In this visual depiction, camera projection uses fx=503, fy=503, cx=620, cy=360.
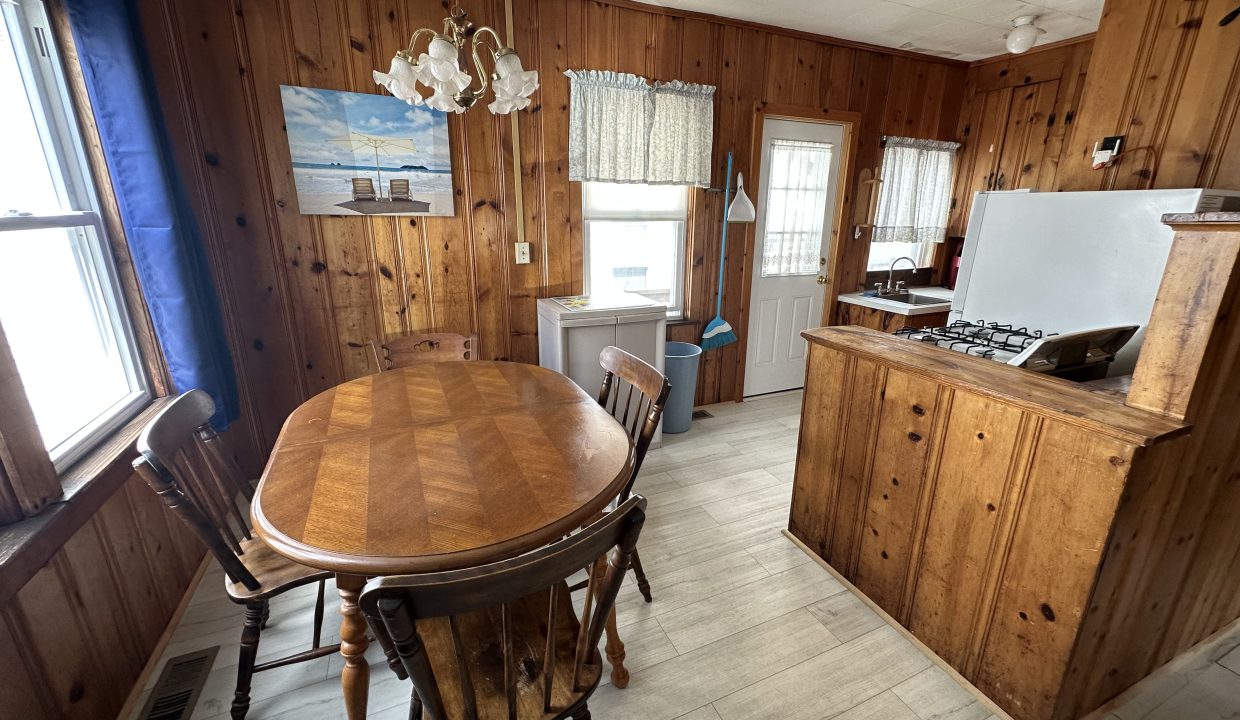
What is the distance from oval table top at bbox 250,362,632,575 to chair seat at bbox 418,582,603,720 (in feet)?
0.64

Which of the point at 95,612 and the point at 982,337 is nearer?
the point at 95,612

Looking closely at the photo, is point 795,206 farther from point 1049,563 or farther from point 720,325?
point 1049,563

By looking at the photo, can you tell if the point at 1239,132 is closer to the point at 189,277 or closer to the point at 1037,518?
the point at 1037,518

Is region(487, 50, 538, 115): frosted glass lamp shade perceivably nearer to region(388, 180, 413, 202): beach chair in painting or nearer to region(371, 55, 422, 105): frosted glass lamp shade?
region(371, 55, 422, 105): frosted glass lamp shade

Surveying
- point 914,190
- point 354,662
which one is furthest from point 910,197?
point 354,662

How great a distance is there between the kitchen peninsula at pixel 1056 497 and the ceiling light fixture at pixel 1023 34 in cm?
231

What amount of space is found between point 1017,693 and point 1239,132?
2174mm

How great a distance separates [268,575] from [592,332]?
5.89 feet

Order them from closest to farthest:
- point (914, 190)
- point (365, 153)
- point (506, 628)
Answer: point (506, 628) < point (365, 153) < point (914, 190)

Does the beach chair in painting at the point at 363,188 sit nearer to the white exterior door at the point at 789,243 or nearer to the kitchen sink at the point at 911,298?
the white exterior door at the point at 789,243

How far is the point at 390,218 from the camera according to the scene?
8.66ft

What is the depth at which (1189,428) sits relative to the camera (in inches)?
44.9

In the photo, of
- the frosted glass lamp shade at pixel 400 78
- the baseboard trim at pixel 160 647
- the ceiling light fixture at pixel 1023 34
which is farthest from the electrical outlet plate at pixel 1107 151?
the baseboard trim at pixel 160 647

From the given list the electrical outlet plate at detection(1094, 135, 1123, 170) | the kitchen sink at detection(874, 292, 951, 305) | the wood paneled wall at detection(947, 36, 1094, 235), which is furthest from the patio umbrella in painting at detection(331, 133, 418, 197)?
the wood paneled wall at detection(947, 36, 1094, 235)
